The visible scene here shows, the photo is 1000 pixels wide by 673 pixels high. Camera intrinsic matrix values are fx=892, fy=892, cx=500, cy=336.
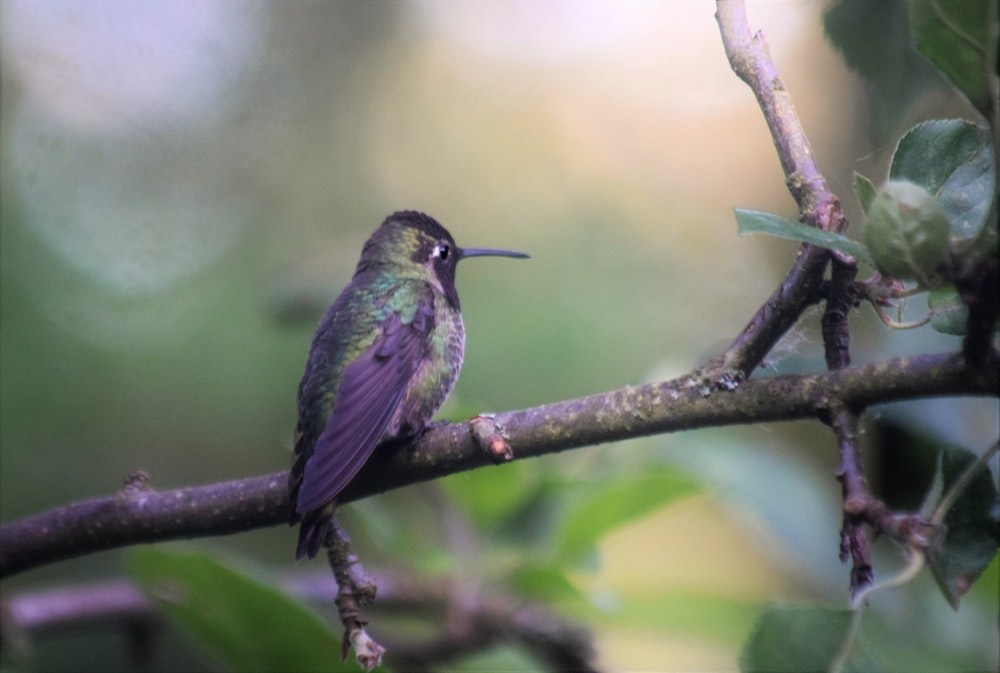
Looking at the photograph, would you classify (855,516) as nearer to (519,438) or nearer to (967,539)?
(967,539)

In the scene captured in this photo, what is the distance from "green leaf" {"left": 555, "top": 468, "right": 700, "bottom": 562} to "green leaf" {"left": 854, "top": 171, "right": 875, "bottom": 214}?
4.16 feet

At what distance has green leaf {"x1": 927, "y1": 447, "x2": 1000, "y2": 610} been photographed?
1.04 meters

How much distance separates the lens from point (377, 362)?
2498 millimetres

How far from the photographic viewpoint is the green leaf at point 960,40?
0.90 m

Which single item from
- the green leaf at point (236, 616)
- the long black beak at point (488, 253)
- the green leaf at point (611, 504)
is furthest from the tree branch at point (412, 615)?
the long black beak at point (488, 253)

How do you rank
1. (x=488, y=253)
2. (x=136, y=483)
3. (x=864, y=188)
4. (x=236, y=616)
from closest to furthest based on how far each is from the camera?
(x=864, y=188), (x=236, y=616), (x=136, y=483), (x=488, y=253)

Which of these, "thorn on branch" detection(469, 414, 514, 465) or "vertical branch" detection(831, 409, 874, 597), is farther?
"thorn on branch" detection(469, 414, 514, 465)

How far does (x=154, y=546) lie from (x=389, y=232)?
5.43 feet

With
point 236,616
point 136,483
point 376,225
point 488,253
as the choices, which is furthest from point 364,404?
point 376,225

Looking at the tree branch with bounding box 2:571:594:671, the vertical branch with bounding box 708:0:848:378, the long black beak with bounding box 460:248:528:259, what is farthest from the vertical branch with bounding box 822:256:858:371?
the long black beak with bounding box 460:248:528:259

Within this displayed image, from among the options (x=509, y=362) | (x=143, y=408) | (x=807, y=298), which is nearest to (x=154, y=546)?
(x=807, y=298)

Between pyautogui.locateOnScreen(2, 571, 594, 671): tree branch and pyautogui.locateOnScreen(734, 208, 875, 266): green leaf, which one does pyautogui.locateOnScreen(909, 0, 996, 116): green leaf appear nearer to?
pyautogui.locateOnScreen(734, 208, 875, 266): green leaf

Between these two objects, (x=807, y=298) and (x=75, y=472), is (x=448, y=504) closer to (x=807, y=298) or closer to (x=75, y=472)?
(x=807, y=298)

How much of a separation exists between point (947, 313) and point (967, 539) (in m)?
0.29
